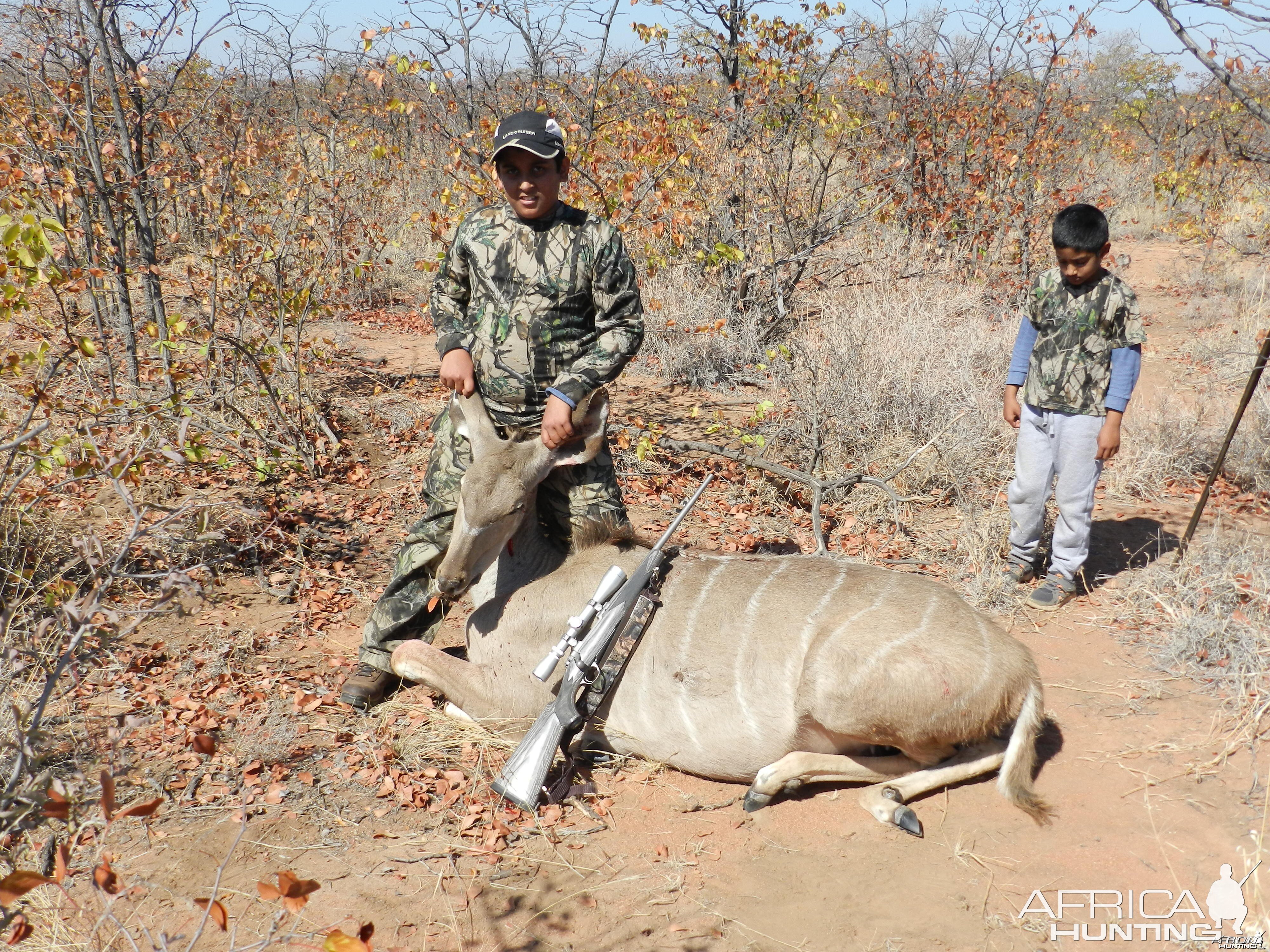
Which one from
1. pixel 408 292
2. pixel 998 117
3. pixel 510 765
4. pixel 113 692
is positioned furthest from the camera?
pixel 408 292

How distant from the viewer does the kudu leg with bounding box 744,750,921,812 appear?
376cm

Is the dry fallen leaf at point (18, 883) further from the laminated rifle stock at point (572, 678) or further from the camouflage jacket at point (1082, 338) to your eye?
the camouflage jacket at point (1082, 338)

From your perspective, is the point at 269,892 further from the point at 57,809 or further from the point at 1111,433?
the point at 1111,433

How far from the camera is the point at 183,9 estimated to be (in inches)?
259

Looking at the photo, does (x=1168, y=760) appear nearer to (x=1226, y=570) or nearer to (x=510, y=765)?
(x=1226, y=570)

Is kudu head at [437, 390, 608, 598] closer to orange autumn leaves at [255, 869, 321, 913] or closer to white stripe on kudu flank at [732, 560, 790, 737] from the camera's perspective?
white stripe on kudu flank at [732, 560, 790, 737]

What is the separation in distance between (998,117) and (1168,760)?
30.5ft

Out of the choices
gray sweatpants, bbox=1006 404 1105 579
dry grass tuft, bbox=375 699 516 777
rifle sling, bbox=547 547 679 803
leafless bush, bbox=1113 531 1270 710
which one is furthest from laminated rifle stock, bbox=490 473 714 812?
leafless bush, bbox=1113 531 1270 710

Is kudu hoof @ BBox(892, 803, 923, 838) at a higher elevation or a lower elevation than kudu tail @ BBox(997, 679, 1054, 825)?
lower

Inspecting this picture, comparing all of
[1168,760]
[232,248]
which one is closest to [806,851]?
[1168,760]

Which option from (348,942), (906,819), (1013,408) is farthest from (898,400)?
(348,942)

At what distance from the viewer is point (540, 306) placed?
391 cm

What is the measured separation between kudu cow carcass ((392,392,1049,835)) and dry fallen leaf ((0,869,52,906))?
2.13 metres

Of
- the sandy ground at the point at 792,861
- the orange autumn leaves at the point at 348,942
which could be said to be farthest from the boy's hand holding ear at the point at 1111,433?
the orange autumn leaves at the point at 348,942
